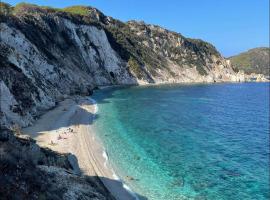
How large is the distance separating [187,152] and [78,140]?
1300cm

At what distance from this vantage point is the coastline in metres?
31.0

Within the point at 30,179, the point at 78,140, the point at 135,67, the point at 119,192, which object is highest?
the point at 135,67

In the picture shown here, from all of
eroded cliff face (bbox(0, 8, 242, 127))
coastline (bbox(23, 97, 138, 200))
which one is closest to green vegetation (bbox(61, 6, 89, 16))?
eroded cliff face (bbox(0, 8, 242, 127))

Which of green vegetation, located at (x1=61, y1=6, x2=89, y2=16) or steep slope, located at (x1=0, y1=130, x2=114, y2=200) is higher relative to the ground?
green vegetation, located at (x1=61, y1=6, x2=89, y2=16)

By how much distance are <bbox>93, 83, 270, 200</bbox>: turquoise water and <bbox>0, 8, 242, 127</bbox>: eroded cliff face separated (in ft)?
39.5

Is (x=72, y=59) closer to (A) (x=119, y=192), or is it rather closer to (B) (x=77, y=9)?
(B) (x=77, y=9)

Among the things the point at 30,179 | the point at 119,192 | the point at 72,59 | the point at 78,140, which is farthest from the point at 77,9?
the point at 30,179

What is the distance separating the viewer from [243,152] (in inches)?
1700

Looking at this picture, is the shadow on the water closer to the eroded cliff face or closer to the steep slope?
the steep slope

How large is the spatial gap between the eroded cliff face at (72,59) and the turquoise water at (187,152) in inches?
473

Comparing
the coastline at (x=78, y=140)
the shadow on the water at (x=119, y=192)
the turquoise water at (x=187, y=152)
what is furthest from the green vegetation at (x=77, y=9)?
the shadow on the water at (x=119, y=192)

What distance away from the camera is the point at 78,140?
43.7 meters

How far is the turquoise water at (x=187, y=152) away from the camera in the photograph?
3103 centimetres

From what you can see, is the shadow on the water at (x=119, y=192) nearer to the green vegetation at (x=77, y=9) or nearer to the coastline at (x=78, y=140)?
the coastline at (x=78, y=140)
